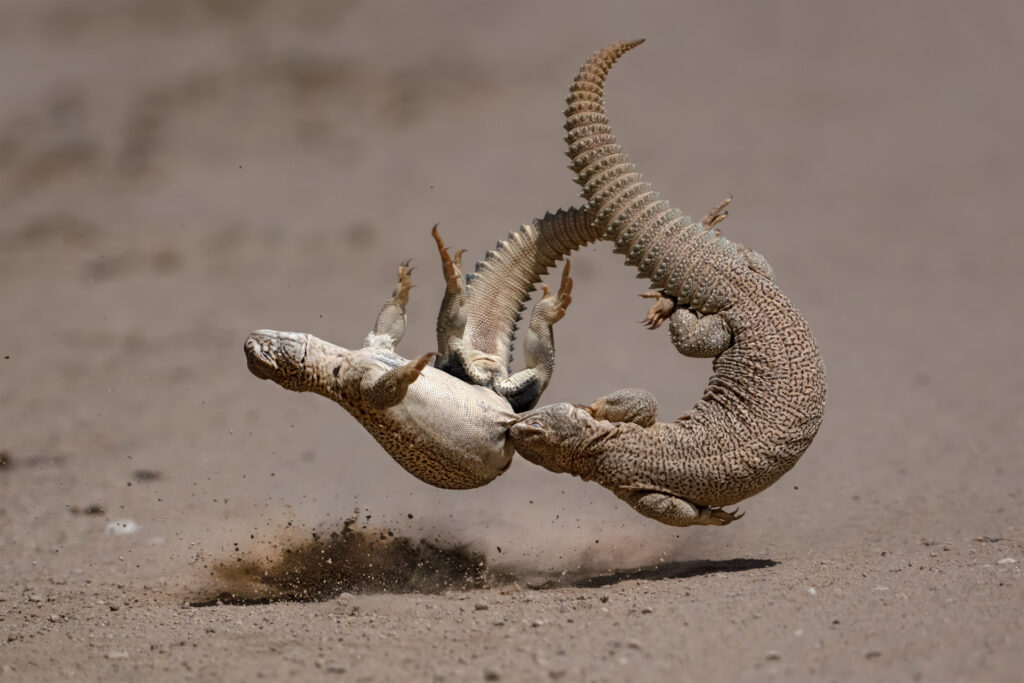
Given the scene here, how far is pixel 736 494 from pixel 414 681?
2.88 m

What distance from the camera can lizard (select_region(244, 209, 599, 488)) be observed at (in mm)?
7488

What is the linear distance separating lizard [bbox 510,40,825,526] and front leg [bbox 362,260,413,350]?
1.22 metres

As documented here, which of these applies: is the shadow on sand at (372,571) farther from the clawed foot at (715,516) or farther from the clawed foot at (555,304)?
the clawed foot at (555,304)

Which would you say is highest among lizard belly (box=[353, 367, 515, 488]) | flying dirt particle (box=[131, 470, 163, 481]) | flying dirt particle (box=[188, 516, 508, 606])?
lizard belly (box=[353, 367, 515, 488])

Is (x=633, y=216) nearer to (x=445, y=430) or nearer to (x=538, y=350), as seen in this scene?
(x=538, y=350)

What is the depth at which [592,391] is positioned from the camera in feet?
49.8

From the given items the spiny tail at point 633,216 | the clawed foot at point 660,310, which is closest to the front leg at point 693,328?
the clawed foot at point 660,310

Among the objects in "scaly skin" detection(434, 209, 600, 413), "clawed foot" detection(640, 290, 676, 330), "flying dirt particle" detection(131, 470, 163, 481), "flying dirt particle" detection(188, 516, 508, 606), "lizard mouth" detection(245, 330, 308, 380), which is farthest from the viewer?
"flying dirt particle" detection(131, 470, 163, 481)

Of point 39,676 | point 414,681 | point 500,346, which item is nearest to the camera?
point 414,681

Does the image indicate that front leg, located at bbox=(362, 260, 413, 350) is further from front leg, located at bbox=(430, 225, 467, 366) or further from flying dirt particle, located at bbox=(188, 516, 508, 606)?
flying dirt particle, located at bbox=(188, 516, 508, 606)

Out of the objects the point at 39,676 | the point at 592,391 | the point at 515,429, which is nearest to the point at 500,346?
the point at 515,429

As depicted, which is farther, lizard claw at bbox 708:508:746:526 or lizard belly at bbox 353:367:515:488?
lizard claw at bbox 708:508:746:526

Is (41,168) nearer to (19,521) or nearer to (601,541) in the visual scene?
(19,521)

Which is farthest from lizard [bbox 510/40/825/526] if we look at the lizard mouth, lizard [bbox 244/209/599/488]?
the lizard mouth
